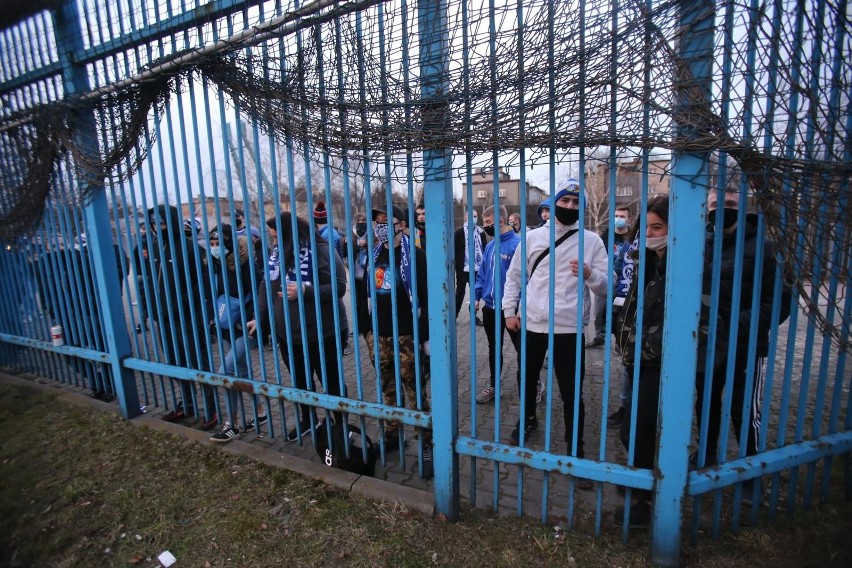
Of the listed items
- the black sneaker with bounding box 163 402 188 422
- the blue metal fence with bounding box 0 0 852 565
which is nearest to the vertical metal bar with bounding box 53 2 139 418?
the blue metal fence with bounding box 0 0 852 565

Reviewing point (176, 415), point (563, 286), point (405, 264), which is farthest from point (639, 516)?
point (176, 415)

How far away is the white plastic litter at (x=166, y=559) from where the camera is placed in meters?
2.28

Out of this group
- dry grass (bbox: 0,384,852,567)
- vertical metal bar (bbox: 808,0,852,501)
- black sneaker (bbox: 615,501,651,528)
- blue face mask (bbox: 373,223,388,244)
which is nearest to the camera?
vertical metal bar (bbox: 808,0,852,501)

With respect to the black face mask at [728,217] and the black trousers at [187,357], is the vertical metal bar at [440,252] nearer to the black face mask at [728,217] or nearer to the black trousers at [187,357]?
the black face mask at [728,217]

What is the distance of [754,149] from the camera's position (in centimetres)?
169

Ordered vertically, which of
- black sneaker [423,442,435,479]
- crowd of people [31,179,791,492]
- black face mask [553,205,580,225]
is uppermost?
black face mask [553,205,580,225]

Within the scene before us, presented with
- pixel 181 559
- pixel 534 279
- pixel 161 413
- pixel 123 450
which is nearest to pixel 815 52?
pixel 534 279

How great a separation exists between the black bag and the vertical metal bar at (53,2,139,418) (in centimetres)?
212

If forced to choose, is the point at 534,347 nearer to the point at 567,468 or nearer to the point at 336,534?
the point at 567,468

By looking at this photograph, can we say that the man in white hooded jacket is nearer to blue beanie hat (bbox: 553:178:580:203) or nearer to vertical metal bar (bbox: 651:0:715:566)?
blue beanie hat (bbox: 553:178:580:203)

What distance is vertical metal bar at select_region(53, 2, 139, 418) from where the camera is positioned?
342 cm

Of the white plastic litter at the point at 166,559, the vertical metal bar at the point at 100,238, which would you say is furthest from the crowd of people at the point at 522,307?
the white plastic litter at the point at 166,559

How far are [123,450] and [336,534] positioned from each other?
2091 millimetres

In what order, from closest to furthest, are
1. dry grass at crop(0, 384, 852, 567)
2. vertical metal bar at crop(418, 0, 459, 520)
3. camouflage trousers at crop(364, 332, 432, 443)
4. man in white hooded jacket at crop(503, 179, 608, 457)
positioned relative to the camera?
1. vertical metal bar at crop(418, 0, 459, 520)
2. dry grass at crop(0, 384, 852, 567)
3. man in white hooded jacket at crop(503, 179, 608, 457)
4. camouflage trousers at crop(364, 332, 432, 443)
